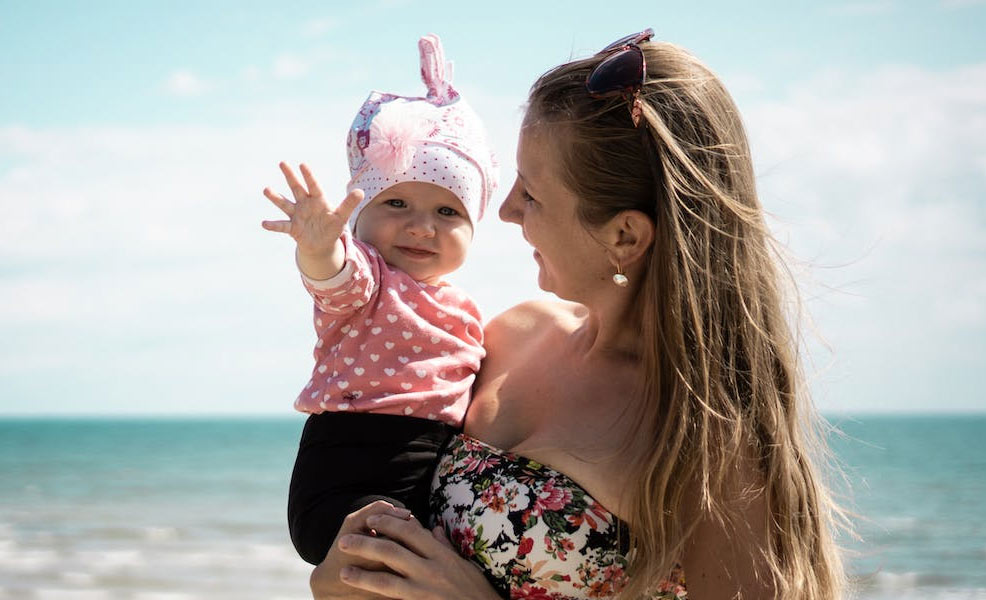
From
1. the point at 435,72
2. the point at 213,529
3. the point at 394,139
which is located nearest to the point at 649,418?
the point at 394,139

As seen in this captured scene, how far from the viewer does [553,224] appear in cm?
226

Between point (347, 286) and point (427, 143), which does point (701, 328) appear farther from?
point (427, 143)

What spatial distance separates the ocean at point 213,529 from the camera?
9.48m

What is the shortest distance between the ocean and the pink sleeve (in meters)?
1.14

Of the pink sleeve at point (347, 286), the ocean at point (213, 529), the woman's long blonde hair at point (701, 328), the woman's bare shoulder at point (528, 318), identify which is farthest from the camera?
the ocean at point (213, 529)

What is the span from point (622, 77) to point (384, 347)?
80cm

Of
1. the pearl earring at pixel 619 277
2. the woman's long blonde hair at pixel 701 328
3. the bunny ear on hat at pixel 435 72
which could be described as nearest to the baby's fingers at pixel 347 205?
the woman's long blonde hair at pixel 701 328

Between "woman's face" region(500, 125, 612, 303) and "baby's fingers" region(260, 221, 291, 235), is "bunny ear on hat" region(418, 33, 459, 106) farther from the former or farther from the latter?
"baby's fingers" region(260, 221, 291, 235)

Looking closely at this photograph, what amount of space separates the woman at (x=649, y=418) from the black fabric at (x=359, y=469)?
0.06 meters

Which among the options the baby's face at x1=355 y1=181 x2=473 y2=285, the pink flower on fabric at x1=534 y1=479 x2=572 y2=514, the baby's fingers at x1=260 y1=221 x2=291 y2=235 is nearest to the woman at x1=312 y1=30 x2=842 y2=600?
the pink flower on fabric at x1=534 y1=479 x2=572 y2=514

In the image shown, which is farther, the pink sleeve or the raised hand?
the pink sleeve

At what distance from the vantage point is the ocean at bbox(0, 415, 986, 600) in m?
9.48

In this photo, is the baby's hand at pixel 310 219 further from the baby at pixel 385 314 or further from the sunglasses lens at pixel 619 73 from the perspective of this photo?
the sunglasses lens at pixel 619 73

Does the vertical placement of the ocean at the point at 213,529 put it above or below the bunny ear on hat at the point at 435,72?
below
